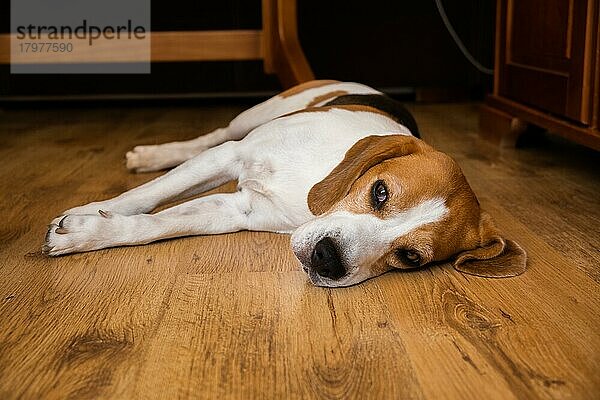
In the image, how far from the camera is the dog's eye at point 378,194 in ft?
6.50

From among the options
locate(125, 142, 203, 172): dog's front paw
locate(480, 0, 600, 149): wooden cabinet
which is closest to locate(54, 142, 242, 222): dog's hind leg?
locate(125, 142, 203, 172): dog's front paw

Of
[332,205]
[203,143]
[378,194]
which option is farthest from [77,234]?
[203,143]

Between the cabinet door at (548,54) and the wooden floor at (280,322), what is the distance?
Result: 0.62 m

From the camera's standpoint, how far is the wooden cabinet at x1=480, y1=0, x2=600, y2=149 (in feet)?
10.0

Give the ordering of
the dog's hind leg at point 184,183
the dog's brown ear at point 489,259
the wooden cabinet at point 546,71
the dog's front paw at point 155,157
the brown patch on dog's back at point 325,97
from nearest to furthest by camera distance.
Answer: the dog's brown ear at point 489,259 < the dog's hind leg at point 184,183 < the brown patch on dog's back at point 325,97 < the wooden cabinet at point 546,71 < the dog's front paw at point 155,157

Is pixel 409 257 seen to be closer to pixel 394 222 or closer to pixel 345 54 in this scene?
pixel 394 222

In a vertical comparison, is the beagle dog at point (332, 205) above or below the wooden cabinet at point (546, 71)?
below

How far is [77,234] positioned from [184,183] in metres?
0.39

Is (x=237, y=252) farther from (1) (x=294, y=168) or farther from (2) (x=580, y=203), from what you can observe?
(2) (x=580, y=203)

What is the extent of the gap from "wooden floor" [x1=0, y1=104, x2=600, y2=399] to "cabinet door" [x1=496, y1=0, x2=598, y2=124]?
2.03 ft

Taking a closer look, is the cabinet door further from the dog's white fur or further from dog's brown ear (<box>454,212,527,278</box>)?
dog's brown ear (<box>454,212,527,278</box>)

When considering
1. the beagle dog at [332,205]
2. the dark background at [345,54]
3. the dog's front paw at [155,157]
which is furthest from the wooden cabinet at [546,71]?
the dark background at [345,54]

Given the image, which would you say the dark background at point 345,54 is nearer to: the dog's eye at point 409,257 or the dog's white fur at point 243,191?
the dog's white fur at point 243,191

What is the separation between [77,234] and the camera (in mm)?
2168
